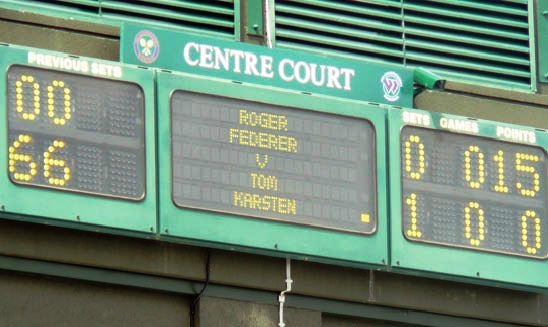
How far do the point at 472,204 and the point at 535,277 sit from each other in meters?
0.74

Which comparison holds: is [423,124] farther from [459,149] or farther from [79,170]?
[79,170]

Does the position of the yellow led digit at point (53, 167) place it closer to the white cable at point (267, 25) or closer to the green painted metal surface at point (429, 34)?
the white cable at point (267, 25)

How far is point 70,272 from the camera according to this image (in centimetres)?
1614

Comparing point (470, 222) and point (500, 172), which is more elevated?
A: point (500, 172)

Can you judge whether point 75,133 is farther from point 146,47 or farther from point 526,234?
point 526,234

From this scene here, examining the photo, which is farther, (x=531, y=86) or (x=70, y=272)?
(x=531, y=86)

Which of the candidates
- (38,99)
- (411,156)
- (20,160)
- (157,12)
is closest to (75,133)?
(38,99)

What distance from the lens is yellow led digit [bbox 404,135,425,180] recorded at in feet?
56.0

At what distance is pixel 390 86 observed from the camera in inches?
687

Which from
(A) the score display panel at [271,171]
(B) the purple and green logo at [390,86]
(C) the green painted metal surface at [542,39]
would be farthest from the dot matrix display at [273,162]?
(C) the green painted metal surface at [542,39]

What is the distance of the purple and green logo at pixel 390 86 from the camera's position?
17406 mm

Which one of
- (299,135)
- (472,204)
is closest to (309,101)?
(299,135)

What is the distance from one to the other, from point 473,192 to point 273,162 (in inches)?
61.6

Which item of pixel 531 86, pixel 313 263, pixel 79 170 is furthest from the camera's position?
pixel 531 86
